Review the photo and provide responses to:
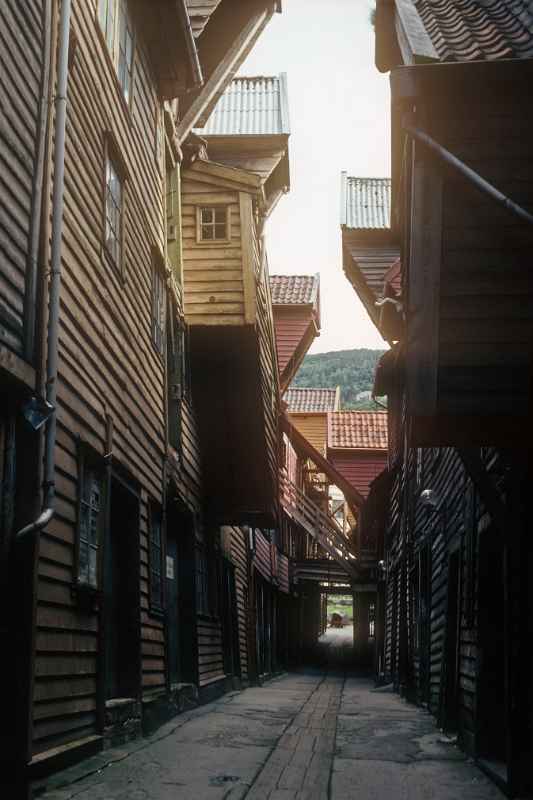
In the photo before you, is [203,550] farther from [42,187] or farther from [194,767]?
[42,187]

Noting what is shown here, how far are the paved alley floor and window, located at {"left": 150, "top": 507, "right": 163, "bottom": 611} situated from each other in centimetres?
134

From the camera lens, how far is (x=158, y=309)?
37.8 feet

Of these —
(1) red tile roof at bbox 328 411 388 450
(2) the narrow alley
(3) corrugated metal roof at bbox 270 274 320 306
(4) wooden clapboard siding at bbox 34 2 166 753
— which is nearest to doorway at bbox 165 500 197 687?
(2) the narrow alley

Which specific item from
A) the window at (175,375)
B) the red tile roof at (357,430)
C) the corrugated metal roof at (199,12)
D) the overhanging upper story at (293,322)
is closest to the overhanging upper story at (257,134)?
the corrugated metal roof at (199,12)

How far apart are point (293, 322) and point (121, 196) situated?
13427 millimetres

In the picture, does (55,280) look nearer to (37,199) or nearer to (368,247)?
(37,199)

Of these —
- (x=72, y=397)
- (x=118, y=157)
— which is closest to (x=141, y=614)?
(x=72, y=397)

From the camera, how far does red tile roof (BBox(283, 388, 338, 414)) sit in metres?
47.0

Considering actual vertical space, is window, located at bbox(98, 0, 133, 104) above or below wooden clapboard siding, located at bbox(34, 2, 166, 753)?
above

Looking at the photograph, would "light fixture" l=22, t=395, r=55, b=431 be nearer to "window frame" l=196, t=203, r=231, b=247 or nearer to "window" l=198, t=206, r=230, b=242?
"window frame" l=196, t=203, r=231, b=247

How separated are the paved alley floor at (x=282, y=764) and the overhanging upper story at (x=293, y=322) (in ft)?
38.2

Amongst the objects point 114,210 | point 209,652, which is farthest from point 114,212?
point 209,652

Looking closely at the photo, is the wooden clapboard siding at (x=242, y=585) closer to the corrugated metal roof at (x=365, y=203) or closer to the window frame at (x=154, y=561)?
the corrugated metal roof at (x=365, y=203)

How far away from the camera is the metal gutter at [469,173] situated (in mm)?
5992
